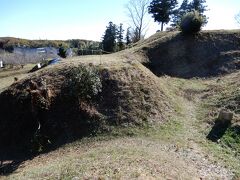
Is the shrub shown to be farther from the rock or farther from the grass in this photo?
the grass

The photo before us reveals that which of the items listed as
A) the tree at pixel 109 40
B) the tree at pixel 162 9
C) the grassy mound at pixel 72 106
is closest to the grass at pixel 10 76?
the grassy mound at pixel 72 106

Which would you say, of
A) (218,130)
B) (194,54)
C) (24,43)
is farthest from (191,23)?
(24,43)

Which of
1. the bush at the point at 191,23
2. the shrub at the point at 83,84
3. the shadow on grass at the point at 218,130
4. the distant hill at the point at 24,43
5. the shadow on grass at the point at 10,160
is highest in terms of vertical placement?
the bush at the point at 191,23

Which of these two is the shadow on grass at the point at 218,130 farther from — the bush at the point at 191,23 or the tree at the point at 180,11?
the tree at the point at 180,11

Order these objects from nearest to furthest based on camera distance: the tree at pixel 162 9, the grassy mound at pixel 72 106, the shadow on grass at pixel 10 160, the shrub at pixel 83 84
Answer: the shadow on grass at pixel 10 160 → the grassy mound at pixel 72 106 → the shrub at pixel 83 84 → the tree at pixel 162 9

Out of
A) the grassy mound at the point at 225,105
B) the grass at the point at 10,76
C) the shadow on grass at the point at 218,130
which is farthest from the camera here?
the grass at the point at 10,76

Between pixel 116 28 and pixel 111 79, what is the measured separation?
89.2ft

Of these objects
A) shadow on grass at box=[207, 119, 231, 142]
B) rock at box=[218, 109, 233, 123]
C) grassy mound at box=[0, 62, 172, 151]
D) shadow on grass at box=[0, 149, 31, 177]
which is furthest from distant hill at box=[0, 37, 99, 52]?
shadow on grass at box=[207, 119, 231, 142]

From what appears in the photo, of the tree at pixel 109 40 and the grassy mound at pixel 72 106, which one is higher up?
the tree at pixel 109 40

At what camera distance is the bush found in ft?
93.2

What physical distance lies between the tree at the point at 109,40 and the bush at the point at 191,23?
14123 millimetres

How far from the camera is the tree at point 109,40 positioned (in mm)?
41875

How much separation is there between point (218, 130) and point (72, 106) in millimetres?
7157

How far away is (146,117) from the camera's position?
16875mm
